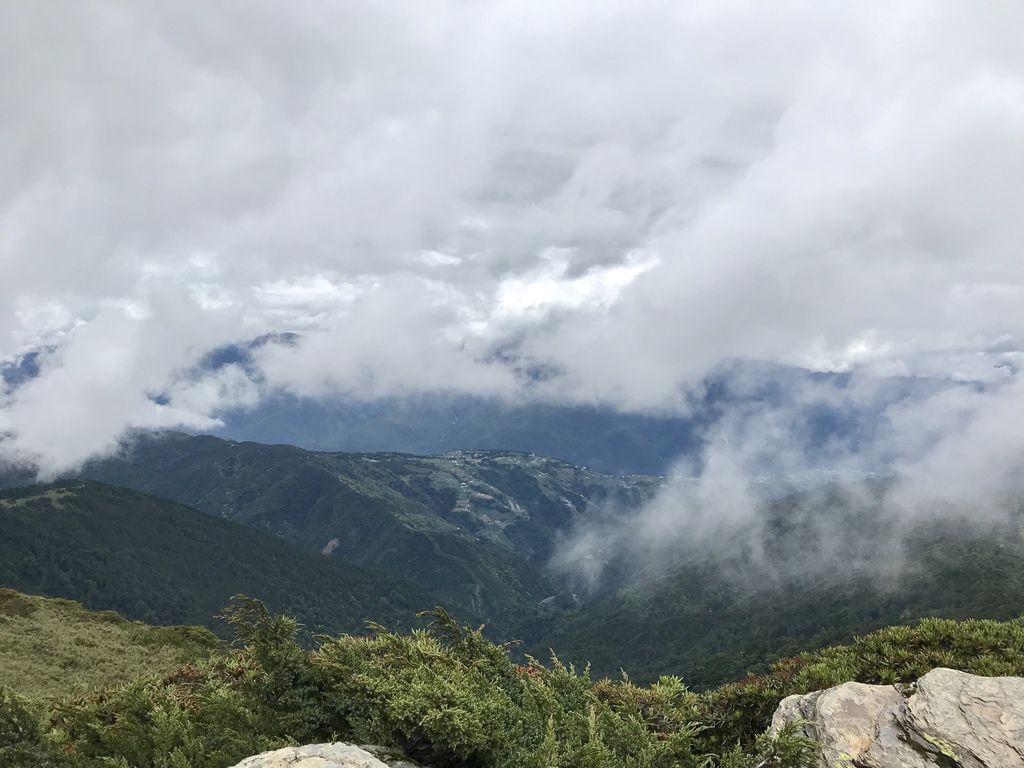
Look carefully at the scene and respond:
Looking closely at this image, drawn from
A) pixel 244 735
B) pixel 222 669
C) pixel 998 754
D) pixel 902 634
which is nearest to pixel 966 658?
pixel 902 634

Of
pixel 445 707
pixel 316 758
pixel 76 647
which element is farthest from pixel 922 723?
pixel 76 647

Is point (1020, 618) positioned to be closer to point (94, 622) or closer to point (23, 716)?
point (23, 716)

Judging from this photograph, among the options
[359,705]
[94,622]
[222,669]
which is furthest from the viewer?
[94,622]

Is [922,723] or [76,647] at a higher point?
[922,723]

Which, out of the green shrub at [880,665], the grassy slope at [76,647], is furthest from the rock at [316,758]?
the grassy slope at [76,647]

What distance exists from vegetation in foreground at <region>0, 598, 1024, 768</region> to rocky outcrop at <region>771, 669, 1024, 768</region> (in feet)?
5.02

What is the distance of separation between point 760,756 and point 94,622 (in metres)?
84.5

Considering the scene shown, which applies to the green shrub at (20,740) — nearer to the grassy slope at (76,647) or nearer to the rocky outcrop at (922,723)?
the rocky outcrop at (922,723)

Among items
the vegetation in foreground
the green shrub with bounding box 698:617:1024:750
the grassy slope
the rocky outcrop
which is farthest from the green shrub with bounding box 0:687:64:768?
the grassy slope

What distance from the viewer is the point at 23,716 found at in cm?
1242

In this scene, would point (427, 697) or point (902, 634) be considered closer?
point (427, 697)

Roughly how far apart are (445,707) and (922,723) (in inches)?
441

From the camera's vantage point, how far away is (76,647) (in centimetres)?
5500

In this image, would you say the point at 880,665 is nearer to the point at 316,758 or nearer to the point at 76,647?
the point at 316,758
